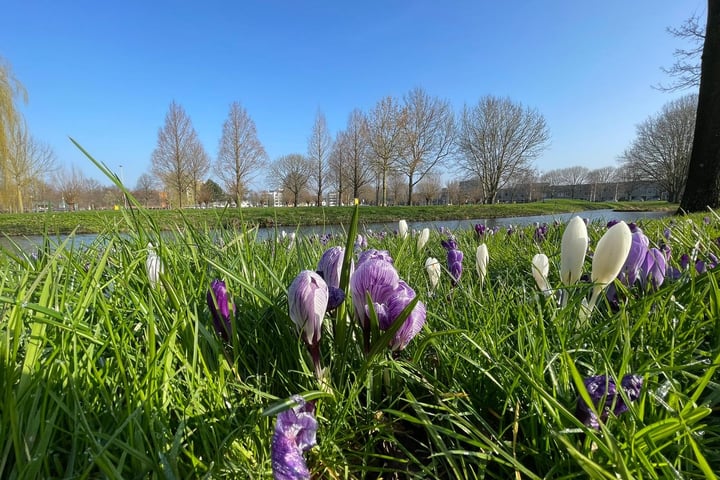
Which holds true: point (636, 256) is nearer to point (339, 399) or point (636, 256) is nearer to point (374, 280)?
point (374, 280)

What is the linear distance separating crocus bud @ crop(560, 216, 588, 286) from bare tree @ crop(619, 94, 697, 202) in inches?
1602

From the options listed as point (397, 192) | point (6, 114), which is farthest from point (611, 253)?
point (397, 192)

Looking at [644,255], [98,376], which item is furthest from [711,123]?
[98,376]

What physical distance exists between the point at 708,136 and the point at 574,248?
732 cm

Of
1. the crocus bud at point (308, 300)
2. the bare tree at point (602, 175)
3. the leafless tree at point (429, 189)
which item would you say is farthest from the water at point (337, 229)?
the bare tree at point (602, 175)

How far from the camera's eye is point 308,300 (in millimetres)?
607

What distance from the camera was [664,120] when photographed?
3164 centimetres

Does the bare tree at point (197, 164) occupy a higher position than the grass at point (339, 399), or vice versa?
the bare tree at point (197, 164)

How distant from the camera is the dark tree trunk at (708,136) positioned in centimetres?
548

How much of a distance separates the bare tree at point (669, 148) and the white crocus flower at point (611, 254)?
4072 centimetres

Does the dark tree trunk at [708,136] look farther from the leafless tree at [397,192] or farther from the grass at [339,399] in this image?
the leafless tree at [397,192]

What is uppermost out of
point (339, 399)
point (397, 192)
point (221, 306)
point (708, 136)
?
point (397, 192)

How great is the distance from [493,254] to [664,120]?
1656 inches

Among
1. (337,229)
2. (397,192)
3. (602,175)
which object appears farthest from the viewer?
(602,175)
